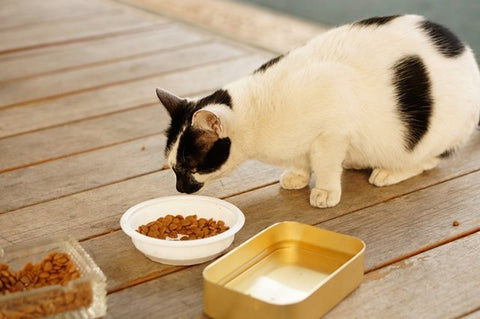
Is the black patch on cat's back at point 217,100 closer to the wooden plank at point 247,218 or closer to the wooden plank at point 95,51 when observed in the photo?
the wooden plank at point 247,218

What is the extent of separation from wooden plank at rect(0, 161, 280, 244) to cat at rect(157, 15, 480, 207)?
0.16 m

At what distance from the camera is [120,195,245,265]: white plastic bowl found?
1.60 metres

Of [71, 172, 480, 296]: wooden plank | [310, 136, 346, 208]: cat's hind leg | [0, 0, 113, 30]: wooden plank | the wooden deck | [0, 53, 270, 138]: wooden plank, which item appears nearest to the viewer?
the wooden deck

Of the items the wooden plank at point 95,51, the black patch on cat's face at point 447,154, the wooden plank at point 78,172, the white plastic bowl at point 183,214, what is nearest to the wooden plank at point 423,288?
the white plastic bowl at point 183,214

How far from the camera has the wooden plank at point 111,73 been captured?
9.05 feet

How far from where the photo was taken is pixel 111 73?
295cm

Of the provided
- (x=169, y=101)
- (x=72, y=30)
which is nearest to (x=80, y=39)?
(x=72, y=30)

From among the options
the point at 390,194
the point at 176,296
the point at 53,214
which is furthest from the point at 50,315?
the point at 390,194

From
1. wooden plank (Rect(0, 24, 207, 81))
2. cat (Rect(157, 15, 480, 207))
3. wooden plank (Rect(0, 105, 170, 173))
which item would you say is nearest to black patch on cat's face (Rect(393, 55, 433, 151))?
cat (Rect(157, 15, 480, 207))

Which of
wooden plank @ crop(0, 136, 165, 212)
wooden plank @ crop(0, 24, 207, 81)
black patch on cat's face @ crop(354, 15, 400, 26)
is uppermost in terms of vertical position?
black patch on cat's face @ crop(354, 15, 400, 26)

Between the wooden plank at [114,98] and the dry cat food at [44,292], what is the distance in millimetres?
998

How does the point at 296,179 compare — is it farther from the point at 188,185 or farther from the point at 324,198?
the point at 188,185

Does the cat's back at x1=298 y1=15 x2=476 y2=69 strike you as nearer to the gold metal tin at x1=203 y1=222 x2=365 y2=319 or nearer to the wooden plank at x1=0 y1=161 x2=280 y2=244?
the wooden plank at x1=0 y1=161 x2=280 y2=244

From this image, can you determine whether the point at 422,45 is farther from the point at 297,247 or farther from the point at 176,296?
the point at 176,296
